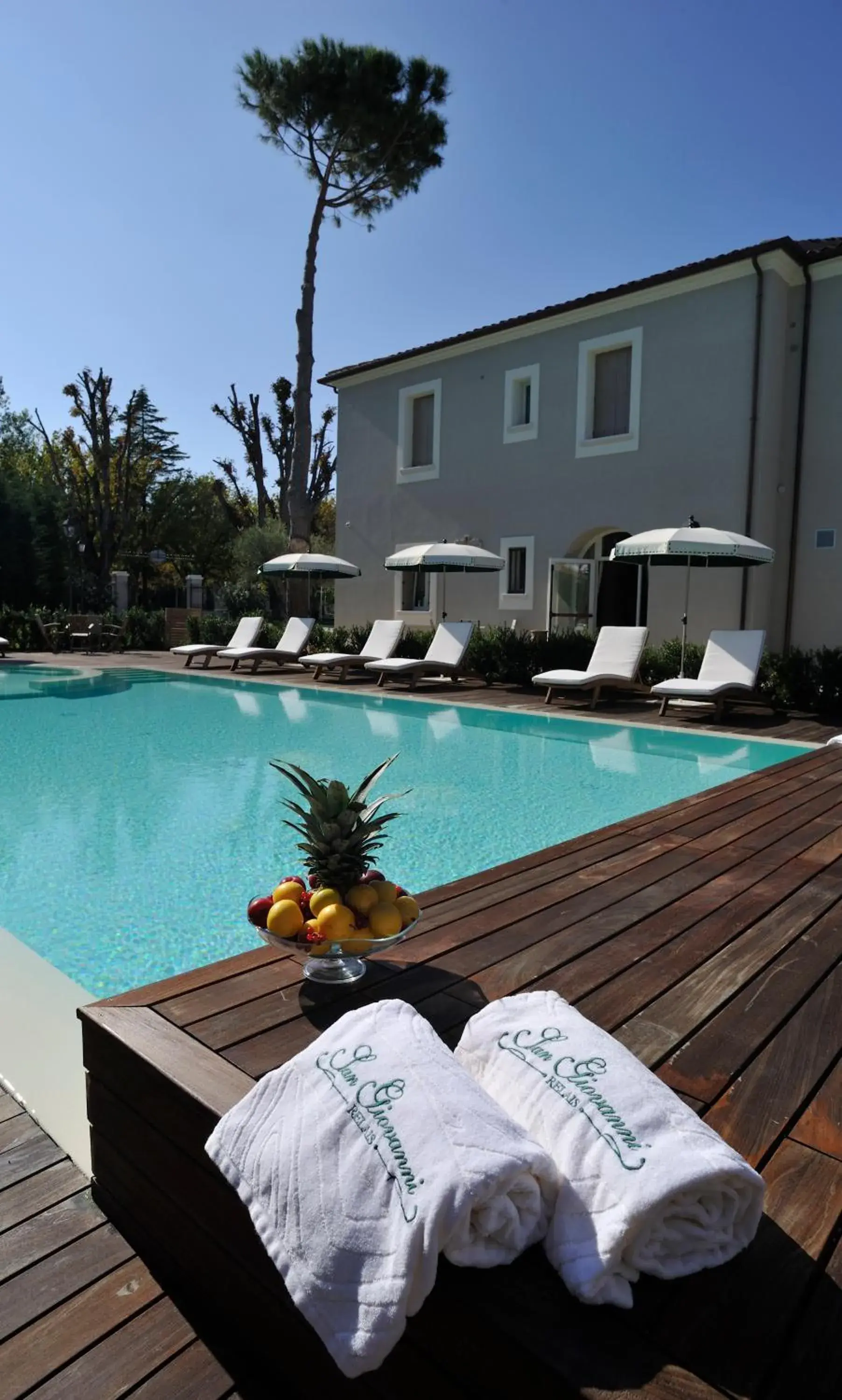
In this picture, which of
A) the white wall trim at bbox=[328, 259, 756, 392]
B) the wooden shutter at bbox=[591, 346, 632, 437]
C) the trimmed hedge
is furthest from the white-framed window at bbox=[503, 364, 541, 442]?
the trimmed hedge

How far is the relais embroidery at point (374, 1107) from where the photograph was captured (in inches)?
46.8

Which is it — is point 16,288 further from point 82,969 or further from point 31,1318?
point 31,1318

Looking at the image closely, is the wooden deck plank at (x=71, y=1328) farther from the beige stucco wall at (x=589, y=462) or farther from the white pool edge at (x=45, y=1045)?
the beige stucco wall at (x=589, y=462)

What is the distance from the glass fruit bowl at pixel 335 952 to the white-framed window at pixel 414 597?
14754 millimetres

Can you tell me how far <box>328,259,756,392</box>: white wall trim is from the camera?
1271cm

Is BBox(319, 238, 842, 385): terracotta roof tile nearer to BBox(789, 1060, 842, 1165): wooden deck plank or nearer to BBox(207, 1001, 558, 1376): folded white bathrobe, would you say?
BBox(789, 1060, 842, 1165): wooden deck plank

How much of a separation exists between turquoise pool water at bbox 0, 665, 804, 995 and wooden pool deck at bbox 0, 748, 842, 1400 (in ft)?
5.42

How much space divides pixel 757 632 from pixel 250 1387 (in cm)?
1027

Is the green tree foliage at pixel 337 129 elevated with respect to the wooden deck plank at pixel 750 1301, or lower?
elevated

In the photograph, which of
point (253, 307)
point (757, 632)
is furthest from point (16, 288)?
point (757, 632)

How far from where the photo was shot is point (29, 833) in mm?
5457

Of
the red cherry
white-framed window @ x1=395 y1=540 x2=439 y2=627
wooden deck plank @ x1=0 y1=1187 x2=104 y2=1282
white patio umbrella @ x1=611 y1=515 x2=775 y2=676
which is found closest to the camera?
wooden deck plank @ x1=0 y1=1187 x2=104 y2=1282

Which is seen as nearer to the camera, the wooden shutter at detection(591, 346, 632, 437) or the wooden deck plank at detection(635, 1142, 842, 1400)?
the wooden deck plank at detection(635, 1142, 842, 1400)

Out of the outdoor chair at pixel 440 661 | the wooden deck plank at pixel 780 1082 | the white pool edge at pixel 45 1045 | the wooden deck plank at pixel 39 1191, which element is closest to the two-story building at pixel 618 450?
the outdoor chair at pixel 440 661
